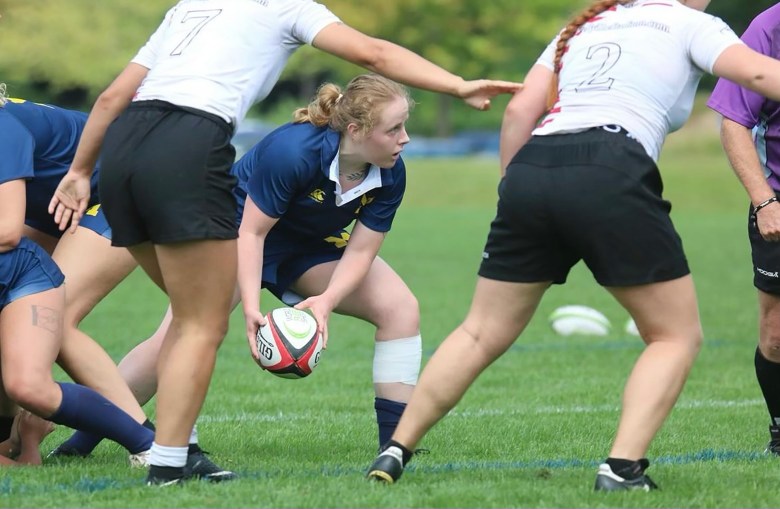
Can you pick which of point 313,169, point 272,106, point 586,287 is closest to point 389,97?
point 313,169

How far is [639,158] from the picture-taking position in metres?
4.14

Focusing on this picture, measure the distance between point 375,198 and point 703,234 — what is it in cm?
1686

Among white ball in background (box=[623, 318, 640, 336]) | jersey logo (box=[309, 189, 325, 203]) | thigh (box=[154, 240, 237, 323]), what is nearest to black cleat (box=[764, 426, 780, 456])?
jersey logo (box=[309, 189, 325, 203])

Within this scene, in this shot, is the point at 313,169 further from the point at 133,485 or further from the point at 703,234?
the point at 703,234

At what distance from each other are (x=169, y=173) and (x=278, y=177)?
106 cm

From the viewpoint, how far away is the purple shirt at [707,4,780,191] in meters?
5.48

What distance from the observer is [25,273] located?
4859 millimetres

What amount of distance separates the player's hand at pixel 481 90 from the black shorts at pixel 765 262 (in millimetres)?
1868

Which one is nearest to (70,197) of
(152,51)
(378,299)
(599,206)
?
(152,51)

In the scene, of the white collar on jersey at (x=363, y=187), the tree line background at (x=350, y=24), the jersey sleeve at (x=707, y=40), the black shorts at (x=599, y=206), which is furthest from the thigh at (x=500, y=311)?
the tree line background at (x=350, y=24)

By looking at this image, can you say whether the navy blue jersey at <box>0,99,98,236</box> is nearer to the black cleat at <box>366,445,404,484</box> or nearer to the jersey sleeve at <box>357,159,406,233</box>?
the jersey sleeve at <box>357,159,406,233</box>

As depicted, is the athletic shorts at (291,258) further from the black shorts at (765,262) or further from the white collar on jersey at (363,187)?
the black shorts at (765,262)

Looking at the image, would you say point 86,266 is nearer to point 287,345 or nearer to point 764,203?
point 287,345

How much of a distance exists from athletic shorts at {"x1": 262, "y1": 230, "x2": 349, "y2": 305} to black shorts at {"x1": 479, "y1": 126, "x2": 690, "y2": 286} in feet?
5.27
